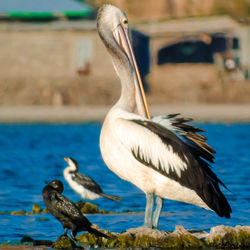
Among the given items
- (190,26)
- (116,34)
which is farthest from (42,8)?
(116,34)

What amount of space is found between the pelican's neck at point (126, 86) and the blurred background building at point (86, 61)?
26141mm

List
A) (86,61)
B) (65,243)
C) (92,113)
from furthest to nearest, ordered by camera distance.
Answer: (86,61) → (92,113) → (65,243)

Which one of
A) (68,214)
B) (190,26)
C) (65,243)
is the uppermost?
(68,214)

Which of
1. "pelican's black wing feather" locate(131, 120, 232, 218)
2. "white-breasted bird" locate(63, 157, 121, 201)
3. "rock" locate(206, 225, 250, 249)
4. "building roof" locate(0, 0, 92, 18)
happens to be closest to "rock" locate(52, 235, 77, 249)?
"pelican's black wing feather" locate(131, 120, 232, 218)

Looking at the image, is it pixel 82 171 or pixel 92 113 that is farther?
pixel 92 113

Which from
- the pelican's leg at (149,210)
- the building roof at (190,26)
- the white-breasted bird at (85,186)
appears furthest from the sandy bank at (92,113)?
the pelican's leg at (149,210)

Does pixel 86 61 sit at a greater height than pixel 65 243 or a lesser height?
lesser

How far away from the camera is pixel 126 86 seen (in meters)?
7.29

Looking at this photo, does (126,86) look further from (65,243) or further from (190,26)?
(190,26)

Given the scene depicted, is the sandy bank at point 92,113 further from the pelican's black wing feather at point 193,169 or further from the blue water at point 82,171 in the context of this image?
the pelican's black wing feather at point 193,169

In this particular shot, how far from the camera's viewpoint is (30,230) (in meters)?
8.09

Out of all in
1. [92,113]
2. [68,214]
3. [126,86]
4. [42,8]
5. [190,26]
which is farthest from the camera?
[190,26]

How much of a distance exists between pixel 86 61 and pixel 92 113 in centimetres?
582

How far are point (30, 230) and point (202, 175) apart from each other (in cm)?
241
